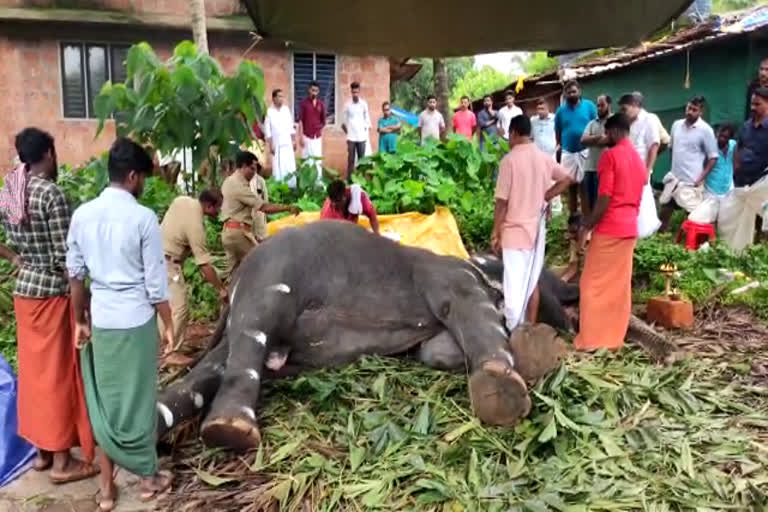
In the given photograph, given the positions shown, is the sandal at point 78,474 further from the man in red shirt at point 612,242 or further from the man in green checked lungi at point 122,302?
the man in red shirt at point 612,242

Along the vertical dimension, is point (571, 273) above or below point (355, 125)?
below

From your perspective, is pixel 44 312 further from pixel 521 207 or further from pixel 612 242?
pixel 612 242

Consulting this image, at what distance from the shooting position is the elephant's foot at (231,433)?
344 centimetres

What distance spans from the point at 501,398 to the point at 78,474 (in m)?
2.24

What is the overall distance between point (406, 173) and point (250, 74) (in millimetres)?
2938

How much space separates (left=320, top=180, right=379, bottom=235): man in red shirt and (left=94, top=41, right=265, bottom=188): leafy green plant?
3.62 feet

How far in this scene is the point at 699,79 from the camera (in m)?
12.3

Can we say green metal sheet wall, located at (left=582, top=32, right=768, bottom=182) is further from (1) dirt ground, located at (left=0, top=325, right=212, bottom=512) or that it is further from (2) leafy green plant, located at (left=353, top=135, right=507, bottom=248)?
(1) dirt ground, located at (left=0, top=325, right=212, bottom=512)

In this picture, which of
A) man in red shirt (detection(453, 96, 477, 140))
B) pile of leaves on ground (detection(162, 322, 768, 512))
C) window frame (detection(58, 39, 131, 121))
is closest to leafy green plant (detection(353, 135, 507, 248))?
man in red shirt (detection(453, 96, 477, 140))

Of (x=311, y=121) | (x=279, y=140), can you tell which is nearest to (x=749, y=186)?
(x=279, y=140)

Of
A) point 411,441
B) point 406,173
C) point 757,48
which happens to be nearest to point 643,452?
point 411,441

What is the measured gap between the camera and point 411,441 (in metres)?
3.59

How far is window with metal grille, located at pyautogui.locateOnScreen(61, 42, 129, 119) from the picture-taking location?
1364cm

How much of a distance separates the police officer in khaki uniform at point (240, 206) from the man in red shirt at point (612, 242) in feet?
9.38
